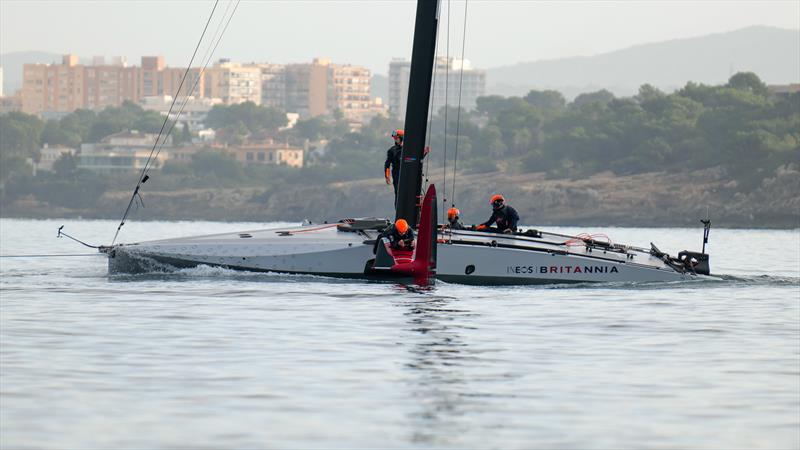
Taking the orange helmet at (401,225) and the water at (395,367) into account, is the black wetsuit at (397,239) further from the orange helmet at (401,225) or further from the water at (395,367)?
the water at (395,367)

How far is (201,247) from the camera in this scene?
2997 cm

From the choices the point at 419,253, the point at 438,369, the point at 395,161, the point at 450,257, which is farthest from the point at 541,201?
the point at 438,369

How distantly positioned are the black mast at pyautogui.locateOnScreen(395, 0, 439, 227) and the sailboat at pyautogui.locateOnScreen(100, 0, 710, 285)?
0.8 inches

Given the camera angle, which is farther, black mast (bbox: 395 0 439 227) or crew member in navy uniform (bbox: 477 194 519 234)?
crew member in navy uniform (bbox: 477 194 519 234)

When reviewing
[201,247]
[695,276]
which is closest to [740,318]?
[695,276]

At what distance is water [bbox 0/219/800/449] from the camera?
42.9 ft

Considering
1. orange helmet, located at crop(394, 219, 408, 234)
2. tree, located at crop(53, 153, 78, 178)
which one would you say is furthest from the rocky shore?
orange helmet, located at crop(394, 219, 408, 234)

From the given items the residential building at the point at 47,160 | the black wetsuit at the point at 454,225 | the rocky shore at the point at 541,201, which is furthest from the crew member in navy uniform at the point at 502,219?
the residential building at the point at 47,160

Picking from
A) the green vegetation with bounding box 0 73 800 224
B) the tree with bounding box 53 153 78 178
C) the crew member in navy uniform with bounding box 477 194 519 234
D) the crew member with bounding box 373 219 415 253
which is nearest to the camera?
the crew member with bounding box 373 219 415 253

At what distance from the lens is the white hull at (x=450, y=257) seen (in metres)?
28.4

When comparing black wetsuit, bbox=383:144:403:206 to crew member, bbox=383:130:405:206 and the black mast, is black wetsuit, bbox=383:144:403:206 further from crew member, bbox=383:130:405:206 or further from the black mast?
the black mast

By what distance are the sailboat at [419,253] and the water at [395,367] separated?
438 mm

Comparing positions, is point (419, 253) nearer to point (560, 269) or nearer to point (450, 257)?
point (450, 257)

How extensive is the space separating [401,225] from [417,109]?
8.38 feet
